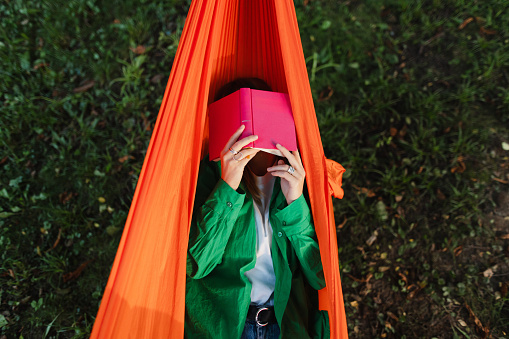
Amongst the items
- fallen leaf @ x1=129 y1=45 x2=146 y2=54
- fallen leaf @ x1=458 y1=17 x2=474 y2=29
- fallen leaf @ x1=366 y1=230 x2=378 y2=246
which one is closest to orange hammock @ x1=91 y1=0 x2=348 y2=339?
fallen leaf @ x1=366 y1=230 x2=378 y2=246

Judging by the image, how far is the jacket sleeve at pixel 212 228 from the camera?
1.10 m

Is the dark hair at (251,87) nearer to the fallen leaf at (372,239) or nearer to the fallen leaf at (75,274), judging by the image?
the fallen leaf at (372,239)

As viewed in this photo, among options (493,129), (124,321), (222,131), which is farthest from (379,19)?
(124,321)

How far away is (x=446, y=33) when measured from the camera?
6.66 feet

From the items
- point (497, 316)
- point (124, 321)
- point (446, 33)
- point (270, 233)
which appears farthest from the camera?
point (446, 33)

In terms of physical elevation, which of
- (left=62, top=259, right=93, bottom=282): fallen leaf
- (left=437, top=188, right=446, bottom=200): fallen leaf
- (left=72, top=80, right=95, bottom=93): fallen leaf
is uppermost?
(left=72, top=80, right=95, bottom=93): fallen leaf

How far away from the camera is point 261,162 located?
1151 millimetres

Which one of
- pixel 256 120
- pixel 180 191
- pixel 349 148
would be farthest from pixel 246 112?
pixel 349 148

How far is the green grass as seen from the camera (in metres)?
1.64

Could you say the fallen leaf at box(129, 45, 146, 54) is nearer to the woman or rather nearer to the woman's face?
the woman

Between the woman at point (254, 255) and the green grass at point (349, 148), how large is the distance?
0.60 metres

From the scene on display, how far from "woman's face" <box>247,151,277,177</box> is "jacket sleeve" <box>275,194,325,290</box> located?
0.15 meters

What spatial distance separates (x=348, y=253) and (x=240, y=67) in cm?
103

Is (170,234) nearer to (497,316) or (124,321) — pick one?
(124,321)
